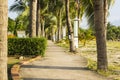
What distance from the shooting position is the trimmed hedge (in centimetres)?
2172

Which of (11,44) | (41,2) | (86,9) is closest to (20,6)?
(41,2)

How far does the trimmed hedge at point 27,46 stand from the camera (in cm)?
2172

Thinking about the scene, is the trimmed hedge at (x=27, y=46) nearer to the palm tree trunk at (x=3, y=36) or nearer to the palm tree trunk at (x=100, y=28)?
the palm tree trunk at (x=100, y=28)

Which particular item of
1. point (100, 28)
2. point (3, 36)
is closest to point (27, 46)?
point (100, 28)

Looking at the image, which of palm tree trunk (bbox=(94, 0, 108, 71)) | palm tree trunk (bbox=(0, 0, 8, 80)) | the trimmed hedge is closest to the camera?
palm tree trunk (bbox=(0, 0, 8, 80))

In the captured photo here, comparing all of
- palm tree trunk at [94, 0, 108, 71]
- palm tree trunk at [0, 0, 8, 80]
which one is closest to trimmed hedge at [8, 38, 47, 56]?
palm tree trunk at [94, 0, 108, 71]

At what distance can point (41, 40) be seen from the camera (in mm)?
21703

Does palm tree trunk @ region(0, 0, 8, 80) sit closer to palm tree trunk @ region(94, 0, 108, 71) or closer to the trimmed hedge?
palm tree trunk @ region(94, 0, 108, 71)

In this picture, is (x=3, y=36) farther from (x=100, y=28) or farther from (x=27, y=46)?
(x=27, y=46)

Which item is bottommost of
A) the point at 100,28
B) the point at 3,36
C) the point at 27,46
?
the point at 27,46

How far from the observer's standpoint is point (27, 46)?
72.0ft

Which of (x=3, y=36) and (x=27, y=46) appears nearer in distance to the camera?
(x=3, y=36)

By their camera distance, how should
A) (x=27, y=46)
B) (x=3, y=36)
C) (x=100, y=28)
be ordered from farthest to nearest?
(x=27, y=46), (x=100, y=28), (x=3, y=36)

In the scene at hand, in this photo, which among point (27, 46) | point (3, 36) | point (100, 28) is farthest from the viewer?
point (27, 46)
